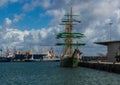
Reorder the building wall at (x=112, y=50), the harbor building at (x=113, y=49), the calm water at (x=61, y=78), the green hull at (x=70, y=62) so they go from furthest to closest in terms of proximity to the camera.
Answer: the building wall at (x=112, y=50) < the harbor building at (x=113, y=49) < the green hull at (x=70, y=62) < the calm water at (x=61, y=78)

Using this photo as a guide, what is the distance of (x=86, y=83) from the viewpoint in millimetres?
54750

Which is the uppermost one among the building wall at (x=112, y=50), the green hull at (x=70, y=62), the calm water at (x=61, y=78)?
the building wall at (x=112, y=50)

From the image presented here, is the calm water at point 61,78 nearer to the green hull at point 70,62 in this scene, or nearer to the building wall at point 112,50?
the green hull at point 70,62

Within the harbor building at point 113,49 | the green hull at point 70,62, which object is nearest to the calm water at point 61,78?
the green hull at point 70,62

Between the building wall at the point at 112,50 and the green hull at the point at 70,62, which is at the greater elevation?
the building wall at the point at 112,50

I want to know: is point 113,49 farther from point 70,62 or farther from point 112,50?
point 70,62

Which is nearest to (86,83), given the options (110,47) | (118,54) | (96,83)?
(96,83)

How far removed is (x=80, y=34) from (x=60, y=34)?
6.65 m

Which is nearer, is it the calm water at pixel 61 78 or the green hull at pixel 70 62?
the calm water at pixel 61 78

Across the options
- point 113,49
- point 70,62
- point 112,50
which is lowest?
point 70,62

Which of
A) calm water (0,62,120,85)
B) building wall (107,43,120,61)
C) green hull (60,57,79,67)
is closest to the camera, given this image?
calm water (0,62,120,85)

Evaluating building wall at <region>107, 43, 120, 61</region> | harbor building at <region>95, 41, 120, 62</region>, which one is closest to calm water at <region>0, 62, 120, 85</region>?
harbor building at <region>95, 41, 120, 62</region>

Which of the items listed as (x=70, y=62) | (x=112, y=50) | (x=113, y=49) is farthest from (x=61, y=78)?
(x=112, y=50)

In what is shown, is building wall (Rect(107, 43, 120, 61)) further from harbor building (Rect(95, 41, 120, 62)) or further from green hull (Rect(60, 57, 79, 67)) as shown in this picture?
green hull (Rect(60, 57, 79, 67))
